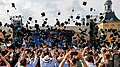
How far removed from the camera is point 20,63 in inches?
388

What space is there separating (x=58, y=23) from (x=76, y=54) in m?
19.3

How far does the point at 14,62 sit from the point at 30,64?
2.03 ft

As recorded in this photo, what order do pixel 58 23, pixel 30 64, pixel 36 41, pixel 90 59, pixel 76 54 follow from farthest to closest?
1. pixel 36 41
2. pixel 58 23
3. pixel 30 64
4. pixel 90 59
5. pixel 76 54

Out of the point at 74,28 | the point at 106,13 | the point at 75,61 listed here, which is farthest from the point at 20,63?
the point at 74,28

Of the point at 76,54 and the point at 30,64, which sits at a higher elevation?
the point at 76,54

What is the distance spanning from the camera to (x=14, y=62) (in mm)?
12484

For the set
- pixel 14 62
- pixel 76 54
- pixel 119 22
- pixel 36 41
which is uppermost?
pixel 76 54

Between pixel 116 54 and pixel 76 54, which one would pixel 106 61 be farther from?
pixel 76 54

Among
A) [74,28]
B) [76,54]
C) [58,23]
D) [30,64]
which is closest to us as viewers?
[76,54]

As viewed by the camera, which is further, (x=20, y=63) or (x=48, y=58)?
(x=48, y=58)

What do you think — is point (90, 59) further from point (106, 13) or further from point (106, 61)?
point (106, 13)

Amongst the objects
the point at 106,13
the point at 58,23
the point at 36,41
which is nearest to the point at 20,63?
the point at 58,23

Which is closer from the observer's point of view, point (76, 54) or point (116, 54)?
point (76, 54)

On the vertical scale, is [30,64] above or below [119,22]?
above
